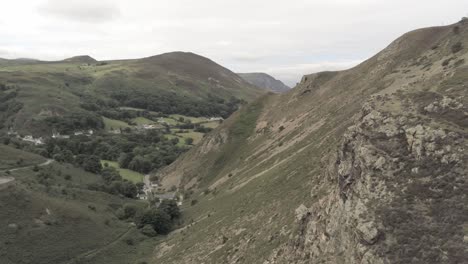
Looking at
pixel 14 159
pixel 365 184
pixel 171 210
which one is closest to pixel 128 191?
pixel 14 159

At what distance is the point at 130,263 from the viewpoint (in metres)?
61.5

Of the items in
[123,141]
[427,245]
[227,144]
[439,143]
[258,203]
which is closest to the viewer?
[427,245]

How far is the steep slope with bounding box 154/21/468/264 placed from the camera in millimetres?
21688

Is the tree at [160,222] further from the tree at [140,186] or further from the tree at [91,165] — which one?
the tree at [91,165]

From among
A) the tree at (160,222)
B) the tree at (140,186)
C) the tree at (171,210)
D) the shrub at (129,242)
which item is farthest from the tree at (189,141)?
the shrub at (129,242)

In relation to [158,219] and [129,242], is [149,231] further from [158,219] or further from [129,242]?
[129,242]

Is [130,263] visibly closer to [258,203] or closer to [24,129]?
[258,203]

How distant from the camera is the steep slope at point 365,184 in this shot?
21688 millimetres

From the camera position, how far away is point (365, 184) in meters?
25.3

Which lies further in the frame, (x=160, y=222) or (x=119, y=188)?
(x=119, y=188)

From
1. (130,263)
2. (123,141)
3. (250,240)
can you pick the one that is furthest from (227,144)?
(123,141)

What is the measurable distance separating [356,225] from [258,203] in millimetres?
25176

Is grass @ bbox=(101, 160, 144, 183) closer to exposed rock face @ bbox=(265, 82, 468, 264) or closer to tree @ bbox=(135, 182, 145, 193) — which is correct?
tree @ bbox=(135, 182, 145, 193)

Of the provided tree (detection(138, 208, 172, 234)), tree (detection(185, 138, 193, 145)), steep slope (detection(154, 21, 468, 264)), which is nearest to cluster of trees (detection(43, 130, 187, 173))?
tree (detection(185, 138, 193, 145))
